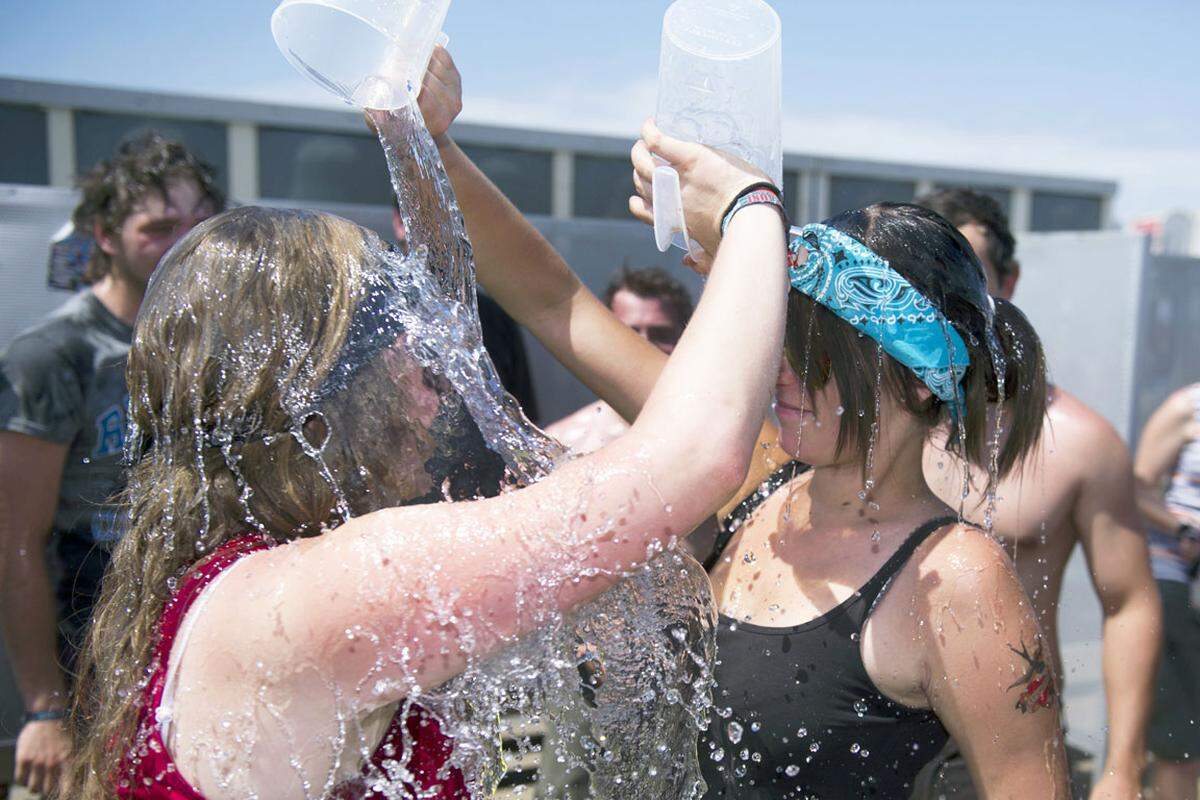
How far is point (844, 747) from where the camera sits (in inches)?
59.4

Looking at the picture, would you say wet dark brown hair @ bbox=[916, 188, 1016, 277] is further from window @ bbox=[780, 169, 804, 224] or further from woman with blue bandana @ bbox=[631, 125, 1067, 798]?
window @ bbox=[780, 169, 804, 224]

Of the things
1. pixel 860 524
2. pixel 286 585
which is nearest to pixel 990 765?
pixel 860 524

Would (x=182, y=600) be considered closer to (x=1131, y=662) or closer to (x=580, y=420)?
(x=1131, y=662)

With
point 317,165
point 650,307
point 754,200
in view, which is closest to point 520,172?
point 317,165

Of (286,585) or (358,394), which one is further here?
(358,394)

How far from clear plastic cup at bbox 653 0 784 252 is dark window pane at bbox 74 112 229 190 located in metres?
4.92

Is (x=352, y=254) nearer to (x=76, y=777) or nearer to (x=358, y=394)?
(x=358, y=394)

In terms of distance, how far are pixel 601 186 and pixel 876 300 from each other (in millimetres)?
6303

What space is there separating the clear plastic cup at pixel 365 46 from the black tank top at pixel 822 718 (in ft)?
3.57

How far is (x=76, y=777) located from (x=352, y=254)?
0.85 m

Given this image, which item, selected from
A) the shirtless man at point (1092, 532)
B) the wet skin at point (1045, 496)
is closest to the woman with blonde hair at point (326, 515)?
the wet skin at point (1045, 496)

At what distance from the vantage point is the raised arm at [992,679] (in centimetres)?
143

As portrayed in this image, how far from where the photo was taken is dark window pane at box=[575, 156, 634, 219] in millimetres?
7547

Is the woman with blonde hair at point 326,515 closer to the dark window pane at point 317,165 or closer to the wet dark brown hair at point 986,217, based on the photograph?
the wet dark brown hair at point 986,217
